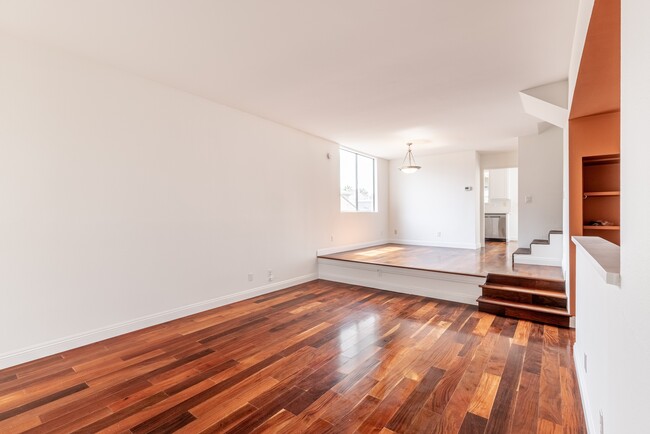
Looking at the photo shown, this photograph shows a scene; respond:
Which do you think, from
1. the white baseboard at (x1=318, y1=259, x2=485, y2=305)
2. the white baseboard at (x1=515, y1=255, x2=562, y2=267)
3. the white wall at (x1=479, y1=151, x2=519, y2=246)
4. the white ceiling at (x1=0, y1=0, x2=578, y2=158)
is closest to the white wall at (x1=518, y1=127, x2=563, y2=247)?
the white baseboard at (x1=515, y1=255, x2=562, y2=267)

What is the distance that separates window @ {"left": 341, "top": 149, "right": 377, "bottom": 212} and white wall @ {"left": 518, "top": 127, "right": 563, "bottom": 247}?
11.1 feet

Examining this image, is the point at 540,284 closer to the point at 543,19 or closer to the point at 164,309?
the point at 543,19

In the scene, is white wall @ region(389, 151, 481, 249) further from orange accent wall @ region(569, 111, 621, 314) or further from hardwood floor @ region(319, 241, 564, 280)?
orange accent wall @ region(569, 111, 621, 314)

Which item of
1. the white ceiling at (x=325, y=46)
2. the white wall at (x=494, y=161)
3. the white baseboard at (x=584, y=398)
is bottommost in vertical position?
the white baseboard at (x=584, y=398)

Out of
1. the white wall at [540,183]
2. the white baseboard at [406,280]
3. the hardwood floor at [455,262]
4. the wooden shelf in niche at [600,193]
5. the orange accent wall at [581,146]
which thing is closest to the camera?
the orange accent wall at [581,146]

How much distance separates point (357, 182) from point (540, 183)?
146 inches

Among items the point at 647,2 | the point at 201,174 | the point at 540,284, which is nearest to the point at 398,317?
the point at 540,284

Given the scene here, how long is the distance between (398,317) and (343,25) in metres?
3.12

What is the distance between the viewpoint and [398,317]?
371cm

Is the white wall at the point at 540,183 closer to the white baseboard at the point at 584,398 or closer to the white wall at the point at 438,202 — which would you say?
the white wall at the point at 438,202

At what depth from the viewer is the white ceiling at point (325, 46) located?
226 centimetres

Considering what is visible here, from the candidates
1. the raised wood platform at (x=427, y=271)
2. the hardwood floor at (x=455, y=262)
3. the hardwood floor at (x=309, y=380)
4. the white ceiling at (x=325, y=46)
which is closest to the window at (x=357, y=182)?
the hardwood floor at (x=455, y=262)

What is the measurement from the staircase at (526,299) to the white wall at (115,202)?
3182mm

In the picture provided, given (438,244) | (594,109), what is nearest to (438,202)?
(438,244)
